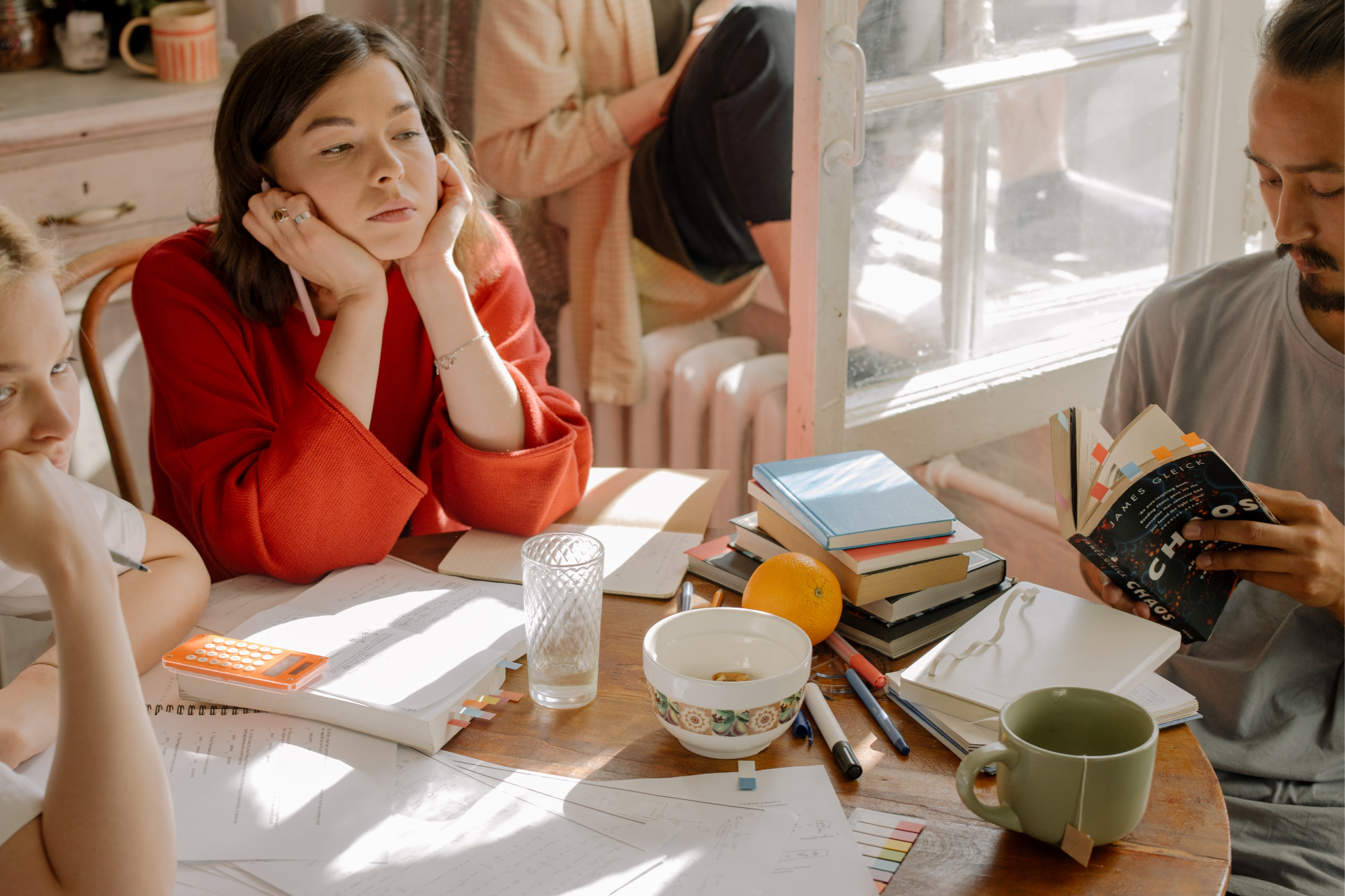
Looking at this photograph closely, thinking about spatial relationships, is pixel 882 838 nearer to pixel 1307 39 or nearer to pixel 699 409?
pixel 1307 39

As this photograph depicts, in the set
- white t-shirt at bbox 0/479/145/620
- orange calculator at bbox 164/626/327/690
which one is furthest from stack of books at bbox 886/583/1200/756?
white t-shirt at bbox 0/479/145/620

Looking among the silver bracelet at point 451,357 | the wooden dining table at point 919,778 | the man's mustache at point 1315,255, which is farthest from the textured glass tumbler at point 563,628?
the man's mustache at point 1315,255

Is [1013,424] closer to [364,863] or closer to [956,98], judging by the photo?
[956,98]

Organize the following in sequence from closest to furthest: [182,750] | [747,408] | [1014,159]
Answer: [182,750] → [1014,159] → [747,408]

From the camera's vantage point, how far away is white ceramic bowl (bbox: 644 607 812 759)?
0.85 m

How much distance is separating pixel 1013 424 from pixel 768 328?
0.54 metres

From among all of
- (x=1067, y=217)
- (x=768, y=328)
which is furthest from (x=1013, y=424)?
(x=768, y=328)

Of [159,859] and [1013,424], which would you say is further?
[1013,424]

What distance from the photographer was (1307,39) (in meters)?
1.12

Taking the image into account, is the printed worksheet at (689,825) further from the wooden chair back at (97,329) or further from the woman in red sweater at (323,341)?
the wooden chair back at (97,329)

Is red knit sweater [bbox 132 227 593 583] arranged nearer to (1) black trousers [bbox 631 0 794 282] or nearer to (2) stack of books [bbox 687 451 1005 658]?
(2) stack of books [bbox 687 451 1005 658]

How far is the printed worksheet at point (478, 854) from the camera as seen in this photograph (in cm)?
74

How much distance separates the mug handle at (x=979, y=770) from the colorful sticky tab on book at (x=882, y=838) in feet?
0.16

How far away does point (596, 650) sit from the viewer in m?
0.98
